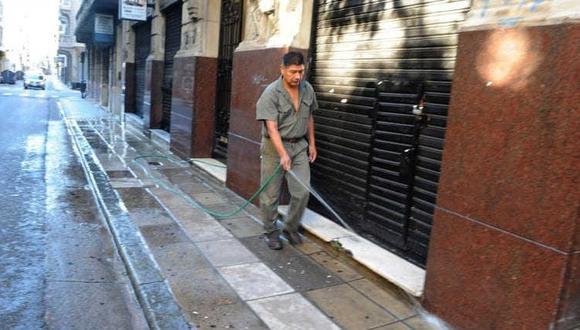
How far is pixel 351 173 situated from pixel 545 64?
8.61ft

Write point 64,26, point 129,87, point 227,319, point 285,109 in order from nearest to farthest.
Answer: point 227,319
point 285,109
point 129,87
point 64,26

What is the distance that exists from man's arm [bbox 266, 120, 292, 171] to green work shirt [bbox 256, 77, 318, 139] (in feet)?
0.20

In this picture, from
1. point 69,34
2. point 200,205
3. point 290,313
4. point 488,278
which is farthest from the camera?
point 69,34

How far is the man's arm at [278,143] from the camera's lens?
14.6 ft

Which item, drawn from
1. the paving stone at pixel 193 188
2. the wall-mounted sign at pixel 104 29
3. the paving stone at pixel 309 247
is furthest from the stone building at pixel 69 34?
the paving stone at pixel 309 247

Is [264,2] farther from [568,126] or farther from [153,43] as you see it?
[153,43]

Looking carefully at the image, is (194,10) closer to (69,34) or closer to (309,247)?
(309,247)

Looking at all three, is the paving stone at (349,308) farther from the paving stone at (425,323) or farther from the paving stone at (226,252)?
the paving stone at (226,252)

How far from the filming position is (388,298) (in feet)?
12.8

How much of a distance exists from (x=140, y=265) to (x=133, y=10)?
32.6 ft

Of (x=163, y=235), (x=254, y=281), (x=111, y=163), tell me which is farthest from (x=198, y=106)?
(x=254, y=281)

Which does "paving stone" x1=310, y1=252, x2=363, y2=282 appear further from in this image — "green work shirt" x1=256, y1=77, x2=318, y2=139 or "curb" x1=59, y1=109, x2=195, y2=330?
"curb" x1=59, y1=109, x2=195, y2=330

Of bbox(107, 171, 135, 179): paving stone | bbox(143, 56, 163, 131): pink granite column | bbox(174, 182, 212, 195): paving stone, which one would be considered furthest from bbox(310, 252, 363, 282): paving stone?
bbox(143, 56, 163, 131): pink granite column

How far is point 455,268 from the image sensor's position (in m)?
3.27
